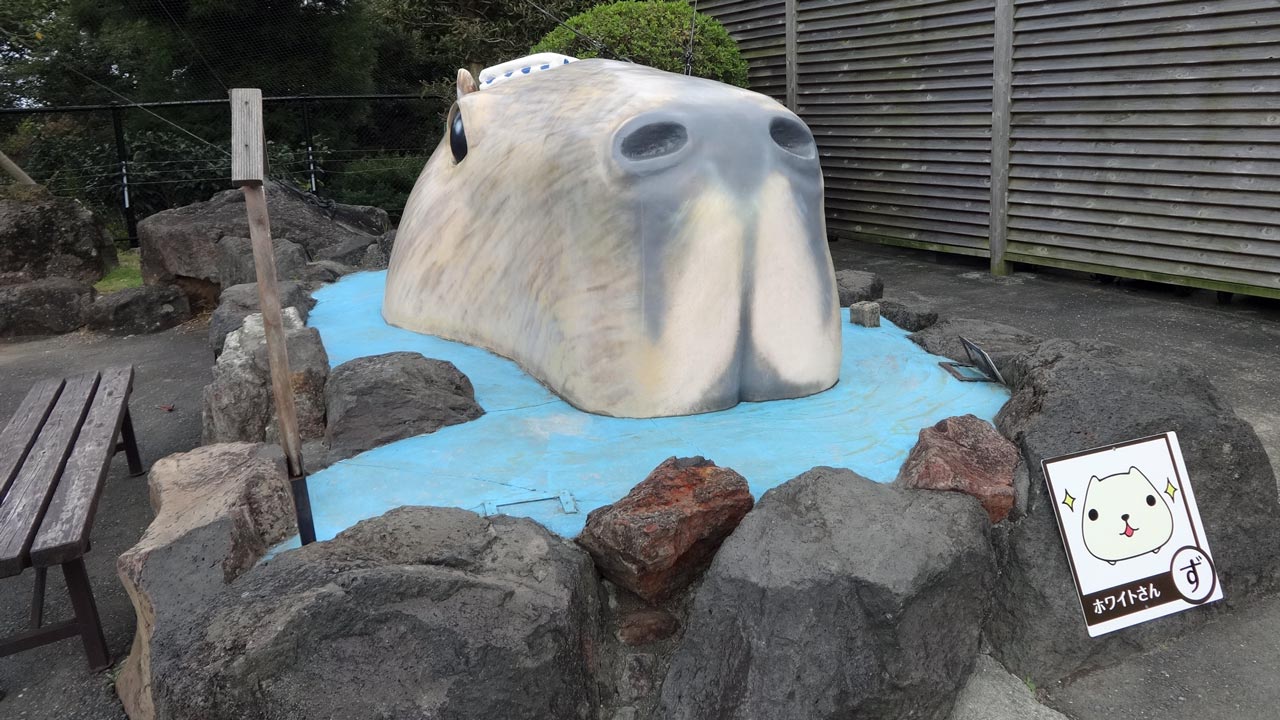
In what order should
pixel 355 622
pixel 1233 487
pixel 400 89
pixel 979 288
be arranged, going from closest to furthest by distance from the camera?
pixel 355 622, pixel 1233 487, pixel 979 288, pixel 400 89

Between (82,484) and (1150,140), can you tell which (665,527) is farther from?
(1150,140)

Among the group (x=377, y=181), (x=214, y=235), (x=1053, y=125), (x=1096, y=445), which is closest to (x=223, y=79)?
(x=377, y=181)

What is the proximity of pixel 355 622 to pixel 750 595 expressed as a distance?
84 cm

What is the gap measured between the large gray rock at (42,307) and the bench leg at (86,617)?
502cm

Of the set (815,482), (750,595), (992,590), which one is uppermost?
Result: (815,482)

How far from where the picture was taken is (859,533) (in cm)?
210

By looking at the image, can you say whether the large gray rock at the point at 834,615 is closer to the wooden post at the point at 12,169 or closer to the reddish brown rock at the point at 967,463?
the reddish brown rock at the point at 967,463

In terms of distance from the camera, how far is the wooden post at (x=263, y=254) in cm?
205

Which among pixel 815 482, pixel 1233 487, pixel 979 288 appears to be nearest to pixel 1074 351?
pixel 1233 487

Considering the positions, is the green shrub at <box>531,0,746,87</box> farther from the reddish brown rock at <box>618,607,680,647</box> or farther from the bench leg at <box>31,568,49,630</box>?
the reddish brown rock at <box>618,607,680,647</box>

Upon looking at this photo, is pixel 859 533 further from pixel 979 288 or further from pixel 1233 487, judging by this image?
pixel 979 288

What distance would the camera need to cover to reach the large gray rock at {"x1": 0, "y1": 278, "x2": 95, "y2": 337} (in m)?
6.61

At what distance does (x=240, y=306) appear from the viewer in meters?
4.51

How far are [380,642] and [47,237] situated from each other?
7236mm
